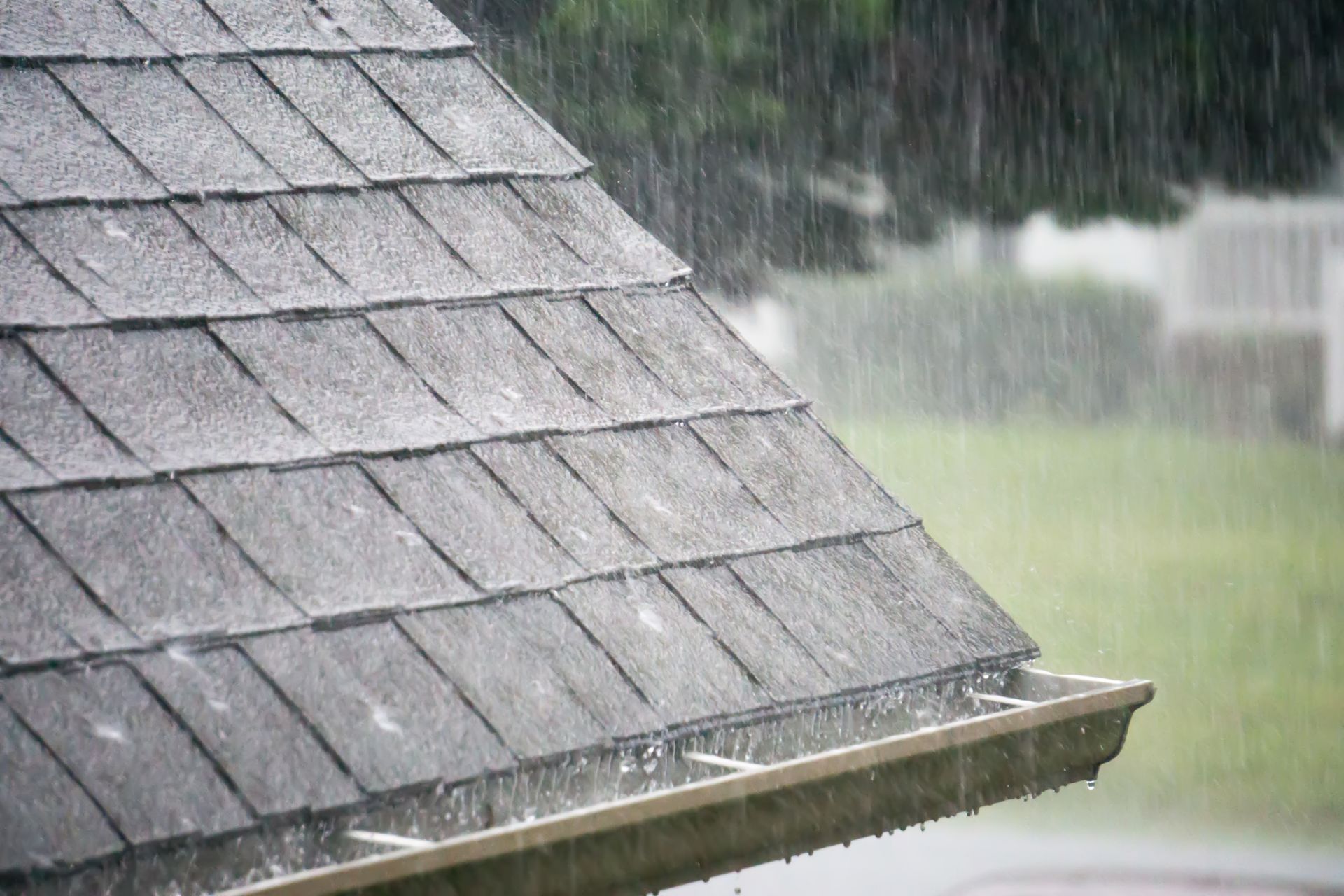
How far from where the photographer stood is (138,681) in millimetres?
880

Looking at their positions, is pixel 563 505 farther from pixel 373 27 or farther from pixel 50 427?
pixel 373 27

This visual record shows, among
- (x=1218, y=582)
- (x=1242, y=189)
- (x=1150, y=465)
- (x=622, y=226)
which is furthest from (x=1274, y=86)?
(x=1150, y=465)

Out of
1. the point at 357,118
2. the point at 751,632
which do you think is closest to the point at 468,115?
the point at 357,118

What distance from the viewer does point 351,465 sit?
1.08 metres

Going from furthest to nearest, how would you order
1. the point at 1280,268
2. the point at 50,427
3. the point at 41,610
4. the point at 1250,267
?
1. the point at 1250,267
2. the point at 1280,268
3. the point at 50,427
4. the point at 41,610

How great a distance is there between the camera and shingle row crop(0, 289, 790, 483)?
3.35 ft

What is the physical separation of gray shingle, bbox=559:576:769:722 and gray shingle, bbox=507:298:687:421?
7.5 inches

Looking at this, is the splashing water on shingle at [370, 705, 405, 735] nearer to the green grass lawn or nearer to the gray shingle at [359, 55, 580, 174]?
the gray shingle at [359, 55, 580, 174]

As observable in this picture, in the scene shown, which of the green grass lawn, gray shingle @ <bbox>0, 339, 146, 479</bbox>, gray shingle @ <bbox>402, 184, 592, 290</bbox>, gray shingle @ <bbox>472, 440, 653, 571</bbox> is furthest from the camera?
the green grass lawn

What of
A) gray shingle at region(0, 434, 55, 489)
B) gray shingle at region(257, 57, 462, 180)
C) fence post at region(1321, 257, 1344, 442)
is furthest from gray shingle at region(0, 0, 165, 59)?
fence post at region(1321, 257, 1344, 442)

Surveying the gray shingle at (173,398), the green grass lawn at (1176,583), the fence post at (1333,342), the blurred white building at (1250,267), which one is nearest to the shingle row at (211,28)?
the gray shingle at (173,398)

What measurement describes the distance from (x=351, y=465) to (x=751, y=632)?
0.32 meters

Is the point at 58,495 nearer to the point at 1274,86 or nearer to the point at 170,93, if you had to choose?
the point at 170,93

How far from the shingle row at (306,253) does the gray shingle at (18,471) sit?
0.42 ft
